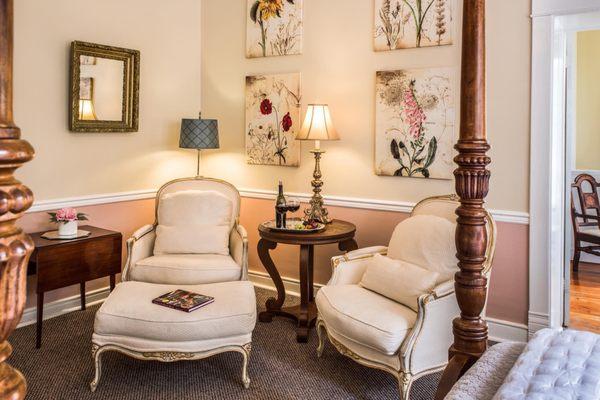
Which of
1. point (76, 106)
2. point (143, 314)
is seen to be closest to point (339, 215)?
point (143, 314)

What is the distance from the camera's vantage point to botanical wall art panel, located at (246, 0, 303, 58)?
4.05 m

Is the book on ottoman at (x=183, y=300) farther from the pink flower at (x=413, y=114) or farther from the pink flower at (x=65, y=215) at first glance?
the pink flower at (x=413, y=114)

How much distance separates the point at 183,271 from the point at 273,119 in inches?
63.5

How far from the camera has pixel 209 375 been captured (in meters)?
2.77

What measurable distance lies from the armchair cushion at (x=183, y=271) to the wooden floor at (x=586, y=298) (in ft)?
8.17

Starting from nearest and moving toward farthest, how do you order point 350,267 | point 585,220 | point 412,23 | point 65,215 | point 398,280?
point 398,280 → point 350,267 → point 65,215 → point 412,23 → point 585,220

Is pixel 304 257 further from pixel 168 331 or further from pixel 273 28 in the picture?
pixel 273 28

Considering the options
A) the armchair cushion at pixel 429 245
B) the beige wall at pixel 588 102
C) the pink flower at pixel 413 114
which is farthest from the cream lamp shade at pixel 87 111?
the beige wall at pixel 588 102

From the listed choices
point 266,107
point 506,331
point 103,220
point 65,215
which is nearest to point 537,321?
point 506,331

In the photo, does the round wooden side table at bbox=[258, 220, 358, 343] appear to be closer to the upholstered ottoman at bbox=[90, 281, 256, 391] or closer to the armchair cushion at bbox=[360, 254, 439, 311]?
the armchair cushion at bbox=[360, 254, 439, 311]

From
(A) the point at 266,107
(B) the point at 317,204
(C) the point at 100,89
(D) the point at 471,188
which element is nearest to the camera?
(D) the point at 471,188

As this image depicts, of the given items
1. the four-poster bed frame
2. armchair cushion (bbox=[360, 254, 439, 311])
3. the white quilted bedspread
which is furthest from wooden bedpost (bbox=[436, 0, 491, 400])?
armchair cushion (bbox=[360, 254, 439, 311])

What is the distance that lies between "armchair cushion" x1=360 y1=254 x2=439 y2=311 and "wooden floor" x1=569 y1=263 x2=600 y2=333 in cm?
166

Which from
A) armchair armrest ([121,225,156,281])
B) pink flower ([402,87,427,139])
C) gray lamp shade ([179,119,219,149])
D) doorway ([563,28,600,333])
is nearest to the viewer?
armchair armrest ([121,225,156,281])
